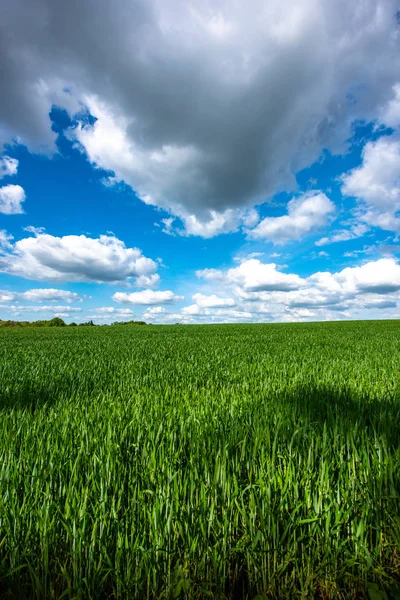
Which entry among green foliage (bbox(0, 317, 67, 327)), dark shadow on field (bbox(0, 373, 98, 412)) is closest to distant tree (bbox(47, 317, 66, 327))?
green foliage (bbox(0, 317, 67, 327))

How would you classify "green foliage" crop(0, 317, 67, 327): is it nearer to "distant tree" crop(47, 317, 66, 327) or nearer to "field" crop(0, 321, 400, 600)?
"distant tree" crop(47, 317, 66, 327)

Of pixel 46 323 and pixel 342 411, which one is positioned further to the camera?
pixel 46 323

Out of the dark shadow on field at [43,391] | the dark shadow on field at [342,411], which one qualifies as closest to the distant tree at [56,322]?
the dark shadow on field at [43,391]

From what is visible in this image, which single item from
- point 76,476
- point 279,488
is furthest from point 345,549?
point 76,476

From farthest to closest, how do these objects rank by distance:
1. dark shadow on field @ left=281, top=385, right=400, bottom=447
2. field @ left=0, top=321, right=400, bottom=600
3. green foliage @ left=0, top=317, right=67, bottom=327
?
green foliage @ left=0, top=317, right=67, bottom=327 < dark shadow on field @ left=281, top=385, right=400, bottom=447 < field @ left=0, top=321, right=400, bottom=600

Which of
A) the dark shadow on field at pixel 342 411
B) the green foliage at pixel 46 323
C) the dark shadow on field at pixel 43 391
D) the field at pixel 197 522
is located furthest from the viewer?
the green foliage at pixel 46 323

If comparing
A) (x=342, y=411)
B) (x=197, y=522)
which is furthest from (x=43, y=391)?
(x=342, y=411)

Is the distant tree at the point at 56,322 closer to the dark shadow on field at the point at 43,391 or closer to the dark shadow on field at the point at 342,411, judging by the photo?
the dark shadow on field at the point at 43,391

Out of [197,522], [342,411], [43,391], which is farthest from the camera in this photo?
[43,391]

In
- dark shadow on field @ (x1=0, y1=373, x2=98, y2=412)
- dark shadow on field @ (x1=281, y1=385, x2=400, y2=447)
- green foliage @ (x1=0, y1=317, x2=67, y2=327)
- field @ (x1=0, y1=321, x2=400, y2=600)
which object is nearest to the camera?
field @ (x1=0, y1=321, x2=400, y2=600)

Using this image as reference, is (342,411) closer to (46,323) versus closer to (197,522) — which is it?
(197,522)

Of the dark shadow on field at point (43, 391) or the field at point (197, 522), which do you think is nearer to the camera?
the field at point (197, 522)

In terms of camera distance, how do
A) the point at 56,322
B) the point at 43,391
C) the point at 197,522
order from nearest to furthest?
the point at 197,522 < the point at 43,391 < the point at 56,322

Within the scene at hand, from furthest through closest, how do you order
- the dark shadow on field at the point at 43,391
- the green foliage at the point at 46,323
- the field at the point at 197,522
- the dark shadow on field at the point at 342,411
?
the green foliage at the point at 46,323 < the dark shadow on field at the point at 43,391 < the dark shadow on field at the point at 342,411 < the field at the point at 197,522
